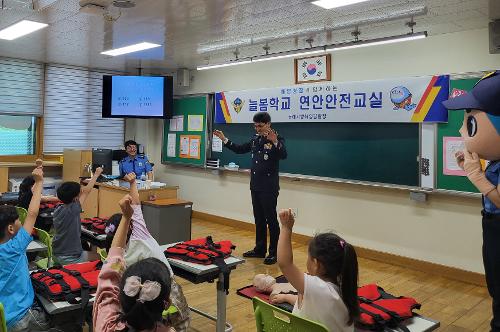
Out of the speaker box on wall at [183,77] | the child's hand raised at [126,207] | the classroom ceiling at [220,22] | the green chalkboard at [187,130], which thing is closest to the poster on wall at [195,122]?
the green chalkboard at [187,130]

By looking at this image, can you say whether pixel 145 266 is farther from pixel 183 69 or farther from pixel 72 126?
pixel 72 126

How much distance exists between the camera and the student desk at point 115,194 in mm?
5327

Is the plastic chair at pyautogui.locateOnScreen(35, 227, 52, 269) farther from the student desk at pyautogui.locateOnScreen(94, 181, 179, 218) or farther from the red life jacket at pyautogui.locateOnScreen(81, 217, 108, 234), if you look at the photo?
the student desk at pyautogui.locateOnScreen(94, 181, 179, 218)

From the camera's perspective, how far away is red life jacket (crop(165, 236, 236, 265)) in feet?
8.48

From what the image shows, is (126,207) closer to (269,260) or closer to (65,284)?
(65,284)

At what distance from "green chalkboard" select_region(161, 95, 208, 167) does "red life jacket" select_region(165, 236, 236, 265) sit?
13.6 feet

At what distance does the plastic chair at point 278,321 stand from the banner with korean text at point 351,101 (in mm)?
3345

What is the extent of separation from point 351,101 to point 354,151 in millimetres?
589

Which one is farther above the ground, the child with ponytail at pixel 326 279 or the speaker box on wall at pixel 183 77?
the speaker box on wall at pixel 183 77

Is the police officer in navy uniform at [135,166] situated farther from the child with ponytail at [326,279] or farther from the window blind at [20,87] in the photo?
the child with ponytail at [326,279]

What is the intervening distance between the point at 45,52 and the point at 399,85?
15.8 feet

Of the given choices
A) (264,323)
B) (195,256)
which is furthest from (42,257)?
(264,323)

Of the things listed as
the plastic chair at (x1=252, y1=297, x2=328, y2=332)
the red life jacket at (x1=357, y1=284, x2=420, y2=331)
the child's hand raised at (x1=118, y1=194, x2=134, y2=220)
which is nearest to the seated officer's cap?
the red life jacket at (x1=357, y1=284, x2=420, y2=331)

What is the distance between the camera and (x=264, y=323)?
5.80 feet
